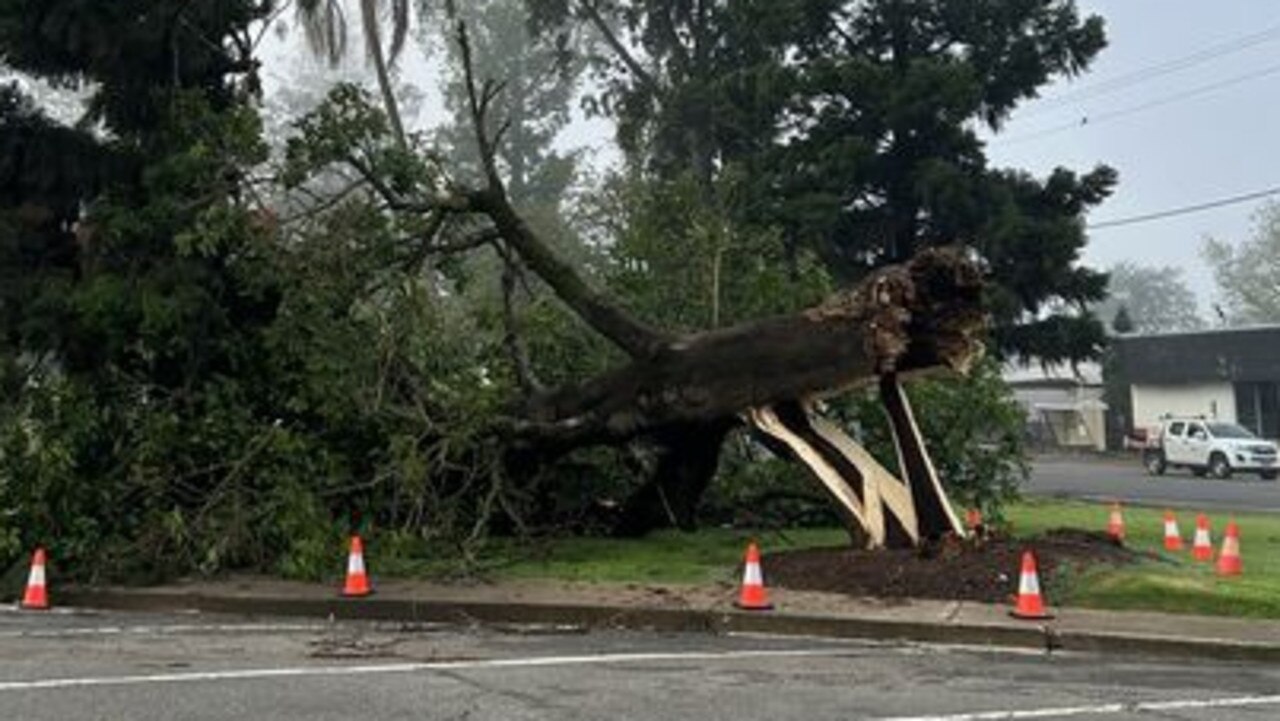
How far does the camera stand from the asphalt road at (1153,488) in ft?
95.4

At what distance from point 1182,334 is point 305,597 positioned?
157 ft

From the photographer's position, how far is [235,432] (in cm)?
1441

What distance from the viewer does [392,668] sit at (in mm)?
8969

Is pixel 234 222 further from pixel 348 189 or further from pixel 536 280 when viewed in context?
pixel 536 280

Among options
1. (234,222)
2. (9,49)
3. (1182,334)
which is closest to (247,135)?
(234,222)

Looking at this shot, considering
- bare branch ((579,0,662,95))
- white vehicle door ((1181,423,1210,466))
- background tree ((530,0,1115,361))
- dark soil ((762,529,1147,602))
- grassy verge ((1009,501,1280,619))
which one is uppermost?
bare branch ((579,0,662,95))

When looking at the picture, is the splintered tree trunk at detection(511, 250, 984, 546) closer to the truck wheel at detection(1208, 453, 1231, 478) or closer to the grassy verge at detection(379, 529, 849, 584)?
the grassy verge at detection(379, 529, 849, 584)

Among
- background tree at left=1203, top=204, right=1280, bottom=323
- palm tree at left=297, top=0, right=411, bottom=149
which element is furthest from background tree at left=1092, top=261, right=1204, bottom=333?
palm tree at left=297, top=0, right=411, bottom=149

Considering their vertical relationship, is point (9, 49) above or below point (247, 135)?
above

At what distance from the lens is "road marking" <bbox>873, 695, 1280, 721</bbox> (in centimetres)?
737

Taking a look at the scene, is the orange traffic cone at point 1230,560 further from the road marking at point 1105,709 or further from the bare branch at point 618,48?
the bare branch at point 618,48

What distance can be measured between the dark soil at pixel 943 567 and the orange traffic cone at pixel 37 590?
651 centimetres

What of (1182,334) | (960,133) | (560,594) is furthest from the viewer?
(1182,334)

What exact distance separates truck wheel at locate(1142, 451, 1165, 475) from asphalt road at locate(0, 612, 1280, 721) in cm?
3542
